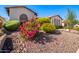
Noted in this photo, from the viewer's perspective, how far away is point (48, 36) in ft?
13.0

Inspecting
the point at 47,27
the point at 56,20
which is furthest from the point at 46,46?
the point at 56,20

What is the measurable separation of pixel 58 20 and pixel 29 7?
0.41 m

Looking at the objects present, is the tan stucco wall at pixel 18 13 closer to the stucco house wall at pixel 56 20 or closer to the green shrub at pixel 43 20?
the green shrub at pixel 43 20

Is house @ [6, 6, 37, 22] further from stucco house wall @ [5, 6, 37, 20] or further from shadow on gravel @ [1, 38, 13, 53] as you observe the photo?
shadow on gravel @ [1, 38, 13, 53]

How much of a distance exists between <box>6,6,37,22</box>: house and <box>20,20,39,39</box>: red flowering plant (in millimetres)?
78

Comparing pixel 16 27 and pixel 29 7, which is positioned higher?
pixel 29 7

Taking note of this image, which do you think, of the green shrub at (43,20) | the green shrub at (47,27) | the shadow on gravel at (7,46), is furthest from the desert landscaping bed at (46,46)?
the green shrub at (43,20)

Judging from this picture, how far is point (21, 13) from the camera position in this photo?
3936mm

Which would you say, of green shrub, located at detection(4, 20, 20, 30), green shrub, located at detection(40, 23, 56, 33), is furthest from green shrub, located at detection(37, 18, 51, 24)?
green shrub, located at detection(4, 20, 20, 30)

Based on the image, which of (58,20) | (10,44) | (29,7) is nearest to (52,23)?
(58,20)

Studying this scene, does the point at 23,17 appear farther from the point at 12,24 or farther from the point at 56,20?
the point at 56,20

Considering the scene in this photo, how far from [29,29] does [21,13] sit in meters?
0.23

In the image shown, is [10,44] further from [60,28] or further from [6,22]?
[60,28]
